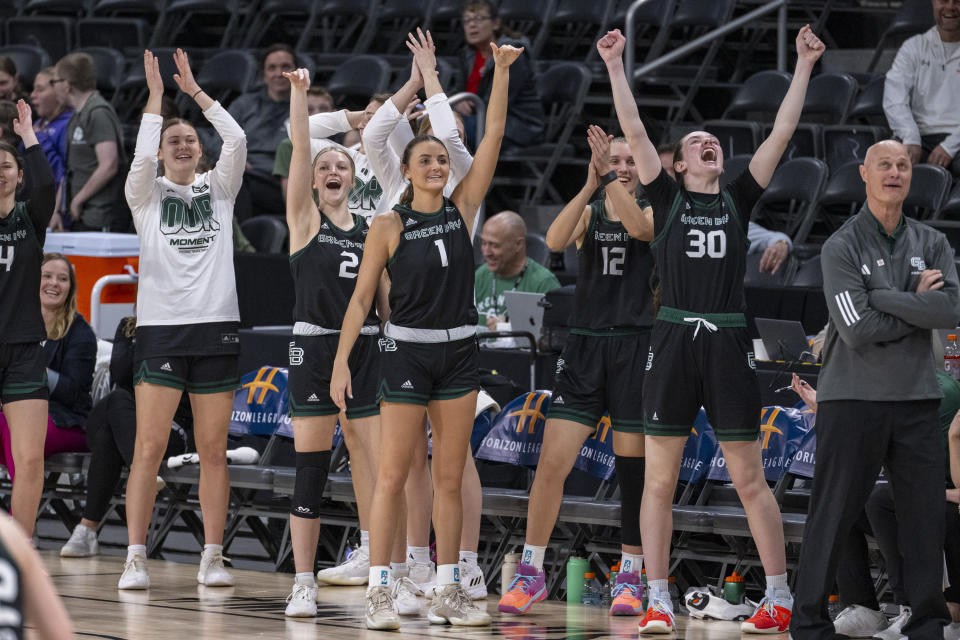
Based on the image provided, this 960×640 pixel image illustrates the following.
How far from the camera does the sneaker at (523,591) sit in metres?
5.98

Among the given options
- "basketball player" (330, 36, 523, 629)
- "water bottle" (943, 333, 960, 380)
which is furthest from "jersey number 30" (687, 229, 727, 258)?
"water bottle" (943, 333, 960, 380)

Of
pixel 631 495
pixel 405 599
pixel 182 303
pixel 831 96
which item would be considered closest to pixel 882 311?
pixel 631 495

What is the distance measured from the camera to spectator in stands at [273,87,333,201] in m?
9.07

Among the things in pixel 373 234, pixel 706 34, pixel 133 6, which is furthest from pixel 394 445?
pixel 133 6

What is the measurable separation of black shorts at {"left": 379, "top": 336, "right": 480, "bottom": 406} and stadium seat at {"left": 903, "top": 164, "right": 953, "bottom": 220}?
3761 mm

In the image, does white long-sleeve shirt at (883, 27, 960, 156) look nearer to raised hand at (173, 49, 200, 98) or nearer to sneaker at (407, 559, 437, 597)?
sneaker at (407, 559, 437, 597)

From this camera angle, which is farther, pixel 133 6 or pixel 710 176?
pixel 133 6

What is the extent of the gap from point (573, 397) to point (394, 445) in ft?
2.75

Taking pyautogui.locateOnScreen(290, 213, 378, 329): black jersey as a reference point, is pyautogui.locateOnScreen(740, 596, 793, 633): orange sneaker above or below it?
below

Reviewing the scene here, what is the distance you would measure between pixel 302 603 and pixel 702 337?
1788 mm

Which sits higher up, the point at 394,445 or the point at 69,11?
the point at 69,11

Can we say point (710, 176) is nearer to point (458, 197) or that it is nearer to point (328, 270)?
point (458, 197)

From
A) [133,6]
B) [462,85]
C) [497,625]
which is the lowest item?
[497,625]

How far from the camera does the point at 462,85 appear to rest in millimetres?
10562
